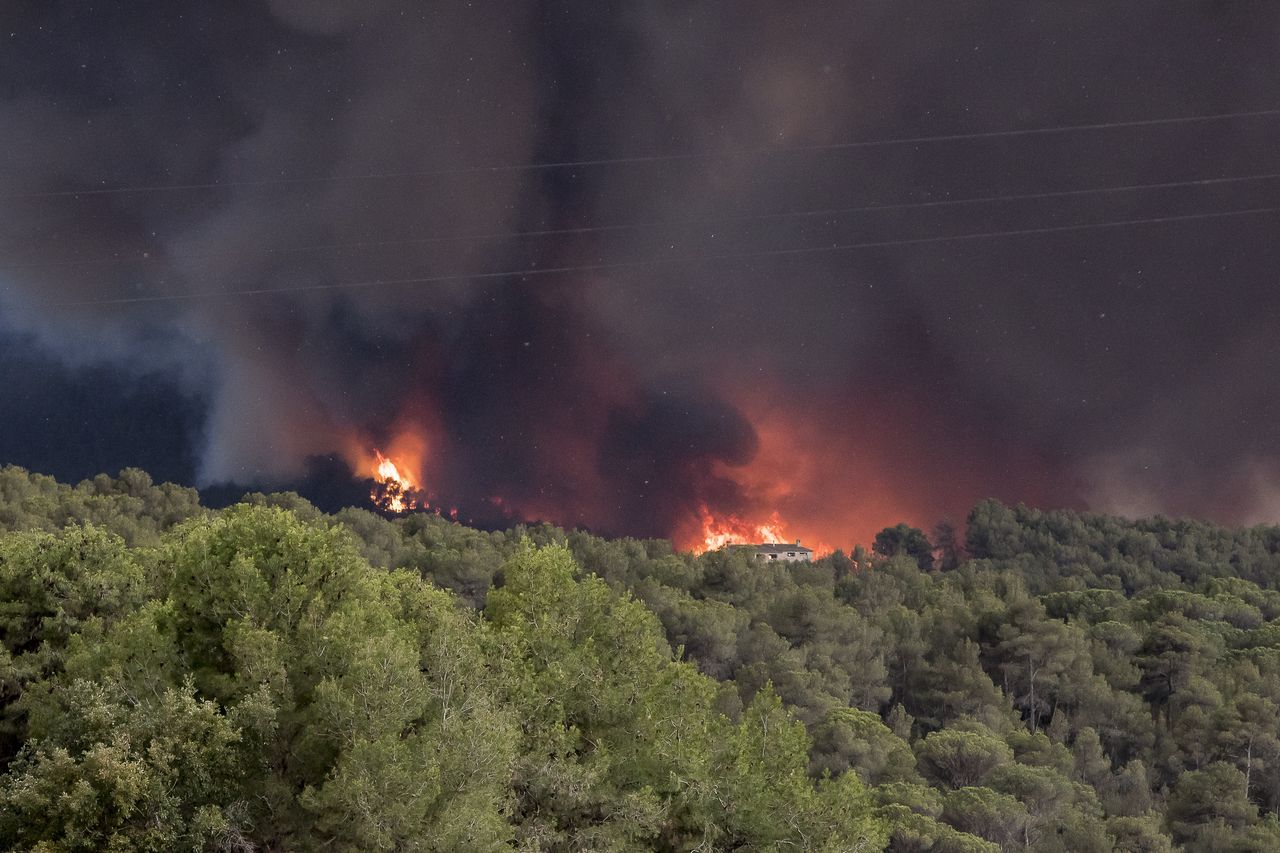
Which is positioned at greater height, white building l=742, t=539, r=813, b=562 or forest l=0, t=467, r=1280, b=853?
white building l=742, t=539, r=813, b=562

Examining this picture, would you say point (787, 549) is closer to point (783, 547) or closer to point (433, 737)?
point (783, 547)

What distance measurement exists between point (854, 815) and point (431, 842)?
28.3 ft

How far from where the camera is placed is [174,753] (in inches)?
553

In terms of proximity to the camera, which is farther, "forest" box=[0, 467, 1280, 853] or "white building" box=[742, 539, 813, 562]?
"white building" box=[742, 539, 813, 562]

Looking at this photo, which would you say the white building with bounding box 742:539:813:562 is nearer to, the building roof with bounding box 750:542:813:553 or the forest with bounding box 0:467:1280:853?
the building roof with bounding box 750:542:813:553

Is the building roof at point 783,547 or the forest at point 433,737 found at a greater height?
the building roof at point 783,547

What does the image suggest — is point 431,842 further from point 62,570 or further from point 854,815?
point 62,570

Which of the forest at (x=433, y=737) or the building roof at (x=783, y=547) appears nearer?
the forest at (x=433, y=737)

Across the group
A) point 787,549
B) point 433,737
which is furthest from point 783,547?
point 433,737

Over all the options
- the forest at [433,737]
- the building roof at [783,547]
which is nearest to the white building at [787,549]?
the building roof at [783,547]

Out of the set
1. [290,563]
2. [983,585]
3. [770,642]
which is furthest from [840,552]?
[290,563]

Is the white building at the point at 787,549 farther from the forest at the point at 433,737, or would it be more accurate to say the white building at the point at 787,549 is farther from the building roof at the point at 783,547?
the forest at the point at 433,737

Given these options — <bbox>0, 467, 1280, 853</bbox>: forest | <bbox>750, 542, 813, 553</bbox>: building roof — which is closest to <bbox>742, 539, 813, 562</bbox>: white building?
<bbox>750, 542, 813, 553</bbox>: building roof

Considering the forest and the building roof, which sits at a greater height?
the building roof
